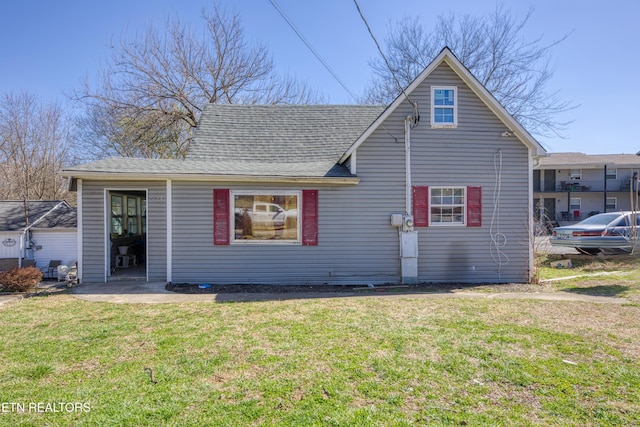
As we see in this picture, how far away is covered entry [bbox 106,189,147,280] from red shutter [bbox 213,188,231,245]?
2.33m

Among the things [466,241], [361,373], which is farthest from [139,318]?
[466,241]

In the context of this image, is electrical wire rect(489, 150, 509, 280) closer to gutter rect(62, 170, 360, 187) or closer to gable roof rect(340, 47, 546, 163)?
gable roof rect(340, 47, 546, 163)

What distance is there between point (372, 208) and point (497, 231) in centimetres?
353

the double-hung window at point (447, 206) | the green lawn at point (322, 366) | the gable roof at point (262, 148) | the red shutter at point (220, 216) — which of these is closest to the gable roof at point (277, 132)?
the gable roof at point (262, 148)

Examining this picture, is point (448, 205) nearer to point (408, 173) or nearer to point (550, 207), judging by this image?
point (408, 173)

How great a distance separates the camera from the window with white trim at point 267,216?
351 inches

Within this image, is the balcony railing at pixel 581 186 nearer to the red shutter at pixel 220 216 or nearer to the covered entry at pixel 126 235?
the red shutter at pixel 220 216

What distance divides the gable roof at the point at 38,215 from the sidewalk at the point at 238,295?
12.5 feet

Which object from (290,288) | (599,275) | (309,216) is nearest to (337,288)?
(290,288)

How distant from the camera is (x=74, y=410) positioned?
2.99 m

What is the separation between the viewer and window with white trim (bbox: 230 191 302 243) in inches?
351

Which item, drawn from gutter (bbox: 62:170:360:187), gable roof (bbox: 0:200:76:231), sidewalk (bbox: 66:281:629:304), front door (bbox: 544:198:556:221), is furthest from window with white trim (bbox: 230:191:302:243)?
front door (bbox: 544:198:556:221)

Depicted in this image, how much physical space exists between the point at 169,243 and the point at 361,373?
6.67 meters

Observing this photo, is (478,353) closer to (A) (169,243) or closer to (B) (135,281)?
(A) (169,243)
